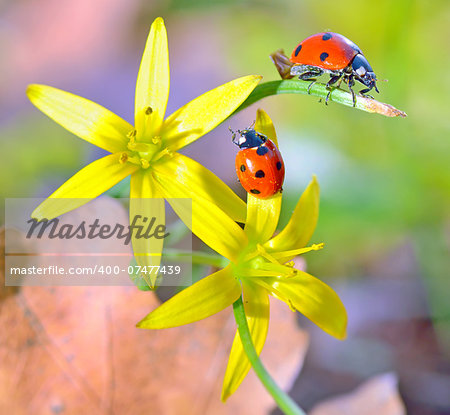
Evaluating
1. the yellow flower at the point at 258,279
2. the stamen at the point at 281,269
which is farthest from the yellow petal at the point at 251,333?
the stamen at the point at 281,269

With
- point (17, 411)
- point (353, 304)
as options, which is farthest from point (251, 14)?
point (17, 411)

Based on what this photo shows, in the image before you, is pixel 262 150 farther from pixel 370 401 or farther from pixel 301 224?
pixel 370 401

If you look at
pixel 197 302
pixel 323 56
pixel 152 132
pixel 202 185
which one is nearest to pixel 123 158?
pixel 152 132

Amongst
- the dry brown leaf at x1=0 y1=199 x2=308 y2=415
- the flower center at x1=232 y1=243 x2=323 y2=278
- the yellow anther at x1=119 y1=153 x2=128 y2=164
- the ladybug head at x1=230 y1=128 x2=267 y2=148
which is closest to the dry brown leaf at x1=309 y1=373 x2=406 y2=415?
the dry brown leaf at x1=0 y1=199 x2=308 y2=415

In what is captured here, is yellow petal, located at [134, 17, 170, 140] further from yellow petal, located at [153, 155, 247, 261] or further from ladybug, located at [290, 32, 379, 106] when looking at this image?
ladybug, located at [290, 32, 379, 106]

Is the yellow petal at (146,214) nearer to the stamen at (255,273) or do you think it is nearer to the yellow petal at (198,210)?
the yellow petal at (198,210)

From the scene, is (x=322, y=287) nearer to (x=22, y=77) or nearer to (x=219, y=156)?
(x=219, y=156)
